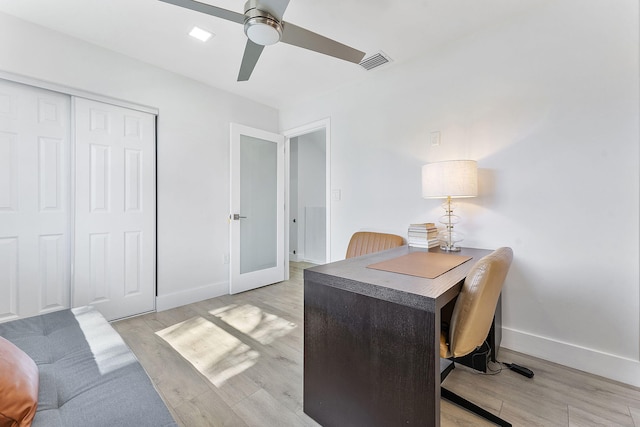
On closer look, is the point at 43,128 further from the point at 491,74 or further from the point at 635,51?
the point at 635,51

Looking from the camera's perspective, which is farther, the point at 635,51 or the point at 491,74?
the point at 491,74

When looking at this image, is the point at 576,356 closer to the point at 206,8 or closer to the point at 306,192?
the point at 206,8

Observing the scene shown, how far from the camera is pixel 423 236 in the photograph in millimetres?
2078

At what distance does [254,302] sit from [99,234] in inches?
61.8

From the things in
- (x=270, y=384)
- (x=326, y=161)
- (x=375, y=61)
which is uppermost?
(x=375, y=61)

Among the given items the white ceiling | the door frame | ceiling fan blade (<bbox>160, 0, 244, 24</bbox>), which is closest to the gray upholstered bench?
ceiling fan blade (<bbox>160, 0, 244, 24</bbox>)

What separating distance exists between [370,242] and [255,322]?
1298 mm

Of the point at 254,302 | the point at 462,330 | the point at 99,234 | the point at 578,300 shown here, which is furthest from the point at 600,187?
the point at 99,234

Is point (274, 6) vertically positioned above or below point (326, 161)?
above

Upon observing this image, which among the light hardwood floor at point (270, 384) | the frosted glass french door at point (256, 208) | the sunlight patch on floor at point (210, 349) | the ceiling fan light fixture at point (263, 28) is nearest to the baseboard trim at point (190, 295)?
the frosted glass french door at point (256, 208)

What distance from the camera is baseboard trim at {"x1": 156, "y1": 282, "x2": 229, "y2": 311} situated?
275cm

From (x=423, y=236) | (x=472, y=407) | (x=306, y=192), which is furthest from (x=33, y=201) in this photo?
(x=306, y=192)

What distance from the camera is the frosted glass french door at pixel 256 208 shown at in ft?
10.6

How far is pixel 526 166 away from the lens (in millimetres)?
1923
